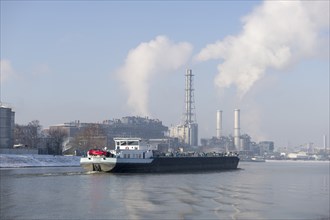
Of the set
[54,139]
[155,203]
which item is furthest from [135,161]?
[54,139]

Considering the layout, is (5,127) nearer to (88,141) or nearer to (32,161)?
(32,161)

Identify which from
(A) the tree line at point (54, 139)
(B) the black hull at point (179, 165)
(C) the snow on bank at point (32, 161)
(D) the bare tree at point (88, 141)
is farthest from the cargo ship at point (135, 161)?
(D) the bare tree at point (88, 141)

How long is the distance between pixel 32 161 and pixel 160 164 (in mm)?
30824

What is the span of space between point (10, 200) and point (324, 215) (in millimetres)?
22890

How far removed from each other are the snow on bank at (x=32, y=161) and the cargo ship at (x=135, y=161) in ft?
80.7

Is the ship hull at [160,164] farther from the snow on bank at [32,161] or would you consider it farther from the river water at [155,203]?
the river water at [155,203]

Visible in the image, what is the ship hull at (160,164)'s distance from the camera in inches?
3332

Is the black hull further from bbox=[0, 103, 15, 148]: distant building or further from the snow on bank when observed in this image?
bbox=[0, 103, 15, 148]: distant building

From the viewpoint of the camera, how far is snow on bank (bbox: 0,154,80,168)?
347 ft

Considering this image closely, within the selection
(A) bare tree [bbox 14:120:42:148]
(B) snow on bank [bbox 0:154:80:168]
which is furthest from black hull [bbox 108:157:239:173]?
(A) bare tree [bbox 14:120:42:148]

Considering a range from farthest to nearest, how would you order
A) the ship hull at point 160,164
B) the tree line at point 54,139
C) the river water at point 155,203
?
the tree line at point 54,139
the ship hull at point 160,164
the river water at point 155,203

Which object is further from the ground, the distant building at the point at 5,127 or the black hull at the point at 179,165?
the distant building at the point at 5,127

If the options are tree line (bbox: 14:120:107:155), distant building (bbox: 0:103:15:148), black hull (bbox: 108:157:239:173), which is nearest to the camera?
black hull (bbox: 108:157:239:173)

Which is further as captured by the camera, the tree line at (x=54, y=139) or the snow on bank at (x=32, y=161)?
the tree line at (x=54, y=139)
